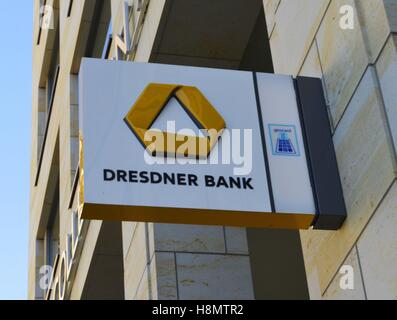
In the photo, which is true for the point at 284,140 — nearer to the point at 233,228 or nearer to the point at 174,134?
the point at 174,134

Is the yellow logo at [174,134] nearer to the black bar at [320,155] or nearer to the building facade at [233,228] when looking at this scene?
the black bar at [320,155]

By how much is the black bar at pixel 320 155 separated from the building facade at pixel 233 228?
8 cm

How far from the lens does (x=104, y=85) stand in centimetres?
727

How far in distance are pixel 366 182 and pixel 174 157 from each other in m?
1.41

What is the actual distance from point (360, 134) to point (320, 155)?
1.75 ft

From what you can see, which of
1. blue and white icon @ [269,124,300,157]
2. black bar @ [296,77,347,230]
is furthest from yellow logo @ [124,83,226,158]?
black bar @ [296,77,347,230]

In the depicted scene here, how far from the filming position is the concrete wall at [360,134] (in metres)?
6.14

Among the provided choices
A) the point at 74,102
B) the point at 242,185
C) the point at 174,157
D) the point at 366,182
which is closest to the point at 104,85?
the point at 174,157

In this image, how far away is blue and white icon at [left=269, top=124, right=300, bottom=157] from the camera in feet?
23.4

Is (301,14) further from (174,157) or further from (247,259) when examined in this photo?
(247,259)

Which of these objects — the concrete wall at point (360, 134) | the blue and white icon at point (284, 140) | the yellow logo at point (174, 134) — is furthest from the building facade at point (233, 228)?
the yellow logo at point (174, 134)

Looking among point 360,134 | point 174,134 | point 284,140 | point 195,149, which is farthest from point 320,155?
point 174,134
